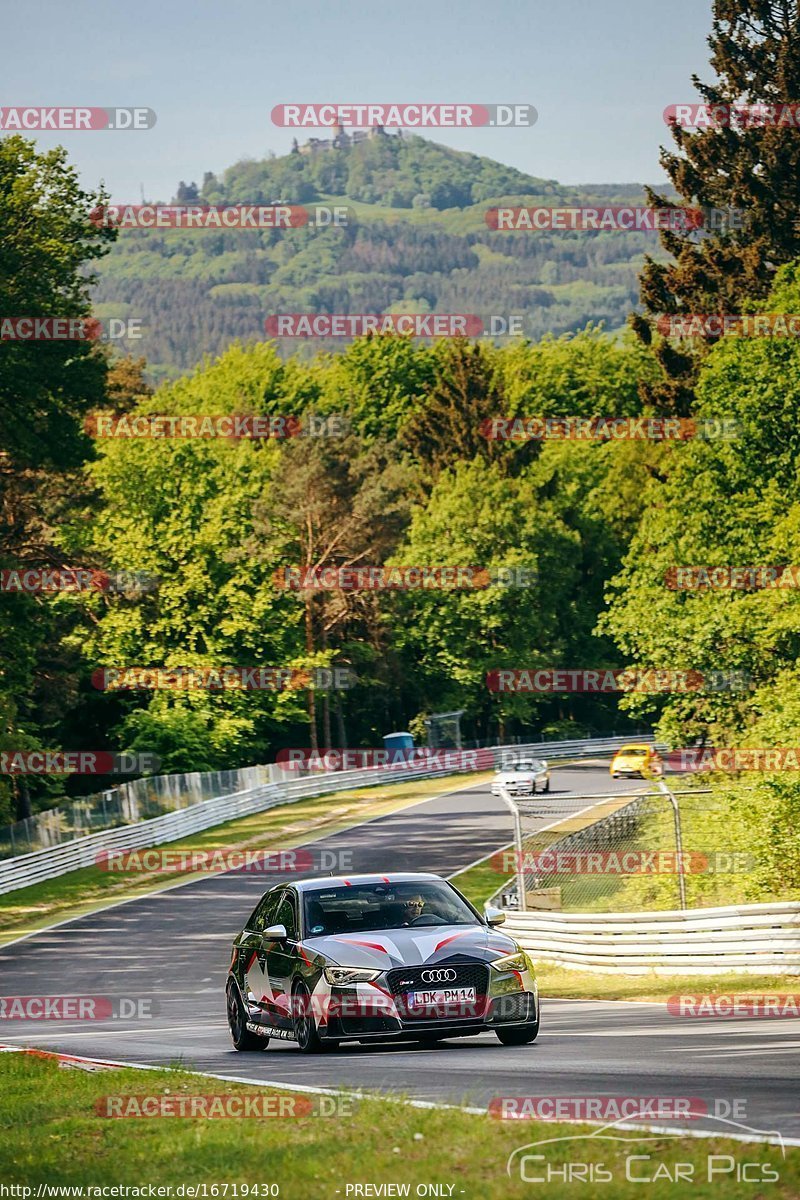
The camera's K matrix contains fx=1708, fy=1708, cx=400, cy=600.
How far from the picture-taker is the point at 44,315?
4444 cm

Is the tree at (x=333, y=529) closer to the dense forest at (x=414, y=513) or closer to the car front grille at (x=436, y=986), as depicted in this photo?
the dense forest at (x=414, y=513)

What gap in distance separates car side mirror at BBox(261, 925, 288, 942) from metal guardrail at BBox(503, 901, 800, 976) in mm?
6951

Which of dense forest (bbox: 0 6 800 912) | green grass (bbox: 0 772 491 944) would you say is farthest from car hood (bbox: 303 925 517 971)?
green grass (bbox: 0 772 491 944)

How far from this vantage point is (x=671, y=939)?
21.2 meters

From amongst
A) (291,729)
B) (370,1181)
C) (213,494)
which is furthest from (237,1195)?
(291,729)

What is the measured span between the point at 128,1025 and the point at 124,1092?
371 inches

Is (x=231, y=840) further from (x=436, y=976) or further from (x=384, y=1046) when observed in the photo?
(x=436, y=976)

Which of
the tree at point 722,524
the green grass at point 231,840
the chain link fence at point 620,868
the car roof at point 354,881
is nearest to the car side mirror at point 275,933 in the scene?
the car roof at point 354,881

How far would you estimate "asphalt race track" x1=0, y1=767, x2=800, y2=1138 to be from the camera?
9.62 meters

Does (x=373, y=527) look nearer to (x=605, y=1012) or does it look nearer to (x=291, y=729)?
(x=291, y=729)

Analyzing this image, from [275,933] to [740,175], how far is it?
4716 centimetres

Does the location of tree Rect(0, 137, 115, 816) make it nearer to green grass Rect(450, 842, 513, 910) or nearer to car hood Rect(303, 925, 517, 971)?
green grass Rect(450, 842, 513, 910)

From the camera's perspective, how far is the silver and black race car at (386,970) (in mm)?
12750

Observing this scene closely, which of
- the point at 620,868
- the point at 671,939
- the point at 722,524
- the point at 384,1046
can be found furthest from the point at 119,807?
the point at 384,1046
